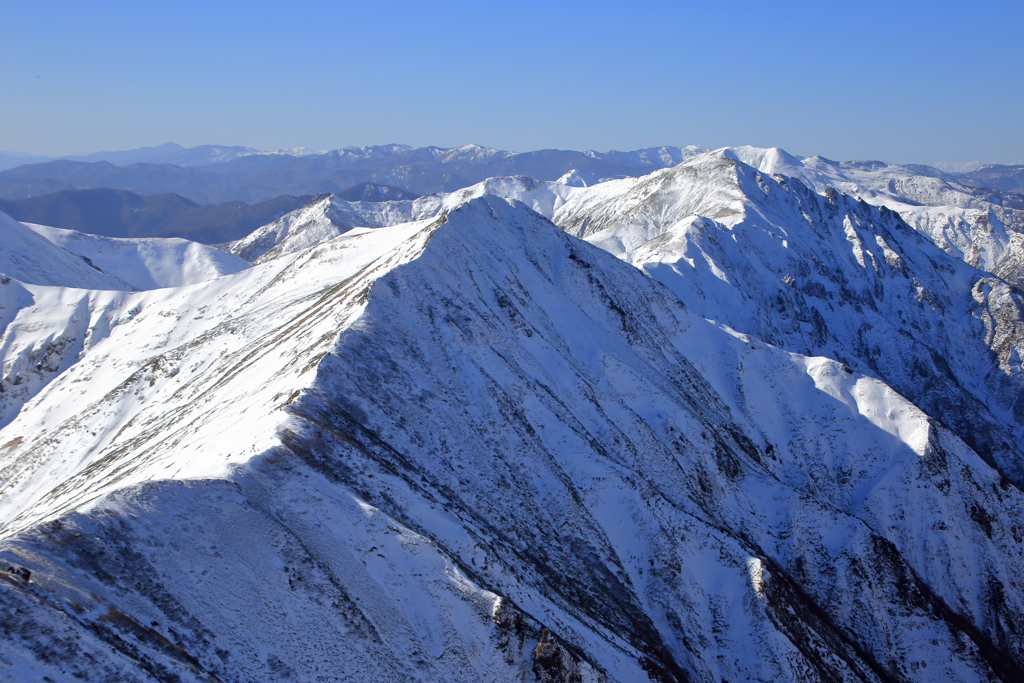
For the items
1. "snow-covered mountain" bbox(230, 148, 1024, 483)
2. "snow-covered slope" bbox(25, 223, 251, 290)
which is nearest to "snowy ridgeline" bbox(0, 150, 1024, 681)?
"snow-covered mountain" bbox(230, 148, 1024, 483)

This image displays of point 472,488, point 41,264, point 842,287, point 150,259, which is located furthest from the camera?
point 150,259

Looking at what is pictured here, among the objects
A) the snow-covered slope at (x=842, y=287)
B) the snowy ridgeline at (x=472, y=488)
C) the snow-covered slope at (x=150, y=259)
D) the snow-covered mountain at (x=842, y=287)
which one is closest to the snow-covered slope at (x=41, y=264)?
the snowy ridgeline at (x=472, y=488)

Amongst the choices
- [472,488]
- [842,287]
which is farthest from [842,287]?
[472,488]

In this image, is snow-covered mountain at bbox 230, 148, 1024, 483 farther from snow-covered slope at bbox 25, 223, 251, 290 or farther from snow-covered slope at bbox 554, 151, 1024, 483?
snow-covered slope at bbox 25, 223, 251, 290

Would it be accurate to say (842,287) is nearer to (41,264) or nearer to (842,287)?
(842,287)

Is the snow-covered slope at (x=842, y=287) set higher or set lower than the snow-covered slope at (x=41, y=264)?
lower

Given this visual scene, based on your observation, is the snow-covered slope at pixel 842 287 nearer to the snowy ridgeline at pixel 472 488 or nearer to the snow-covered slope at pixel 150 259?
the snowy ridgeline at pixel 472 488
